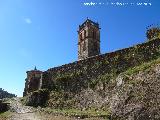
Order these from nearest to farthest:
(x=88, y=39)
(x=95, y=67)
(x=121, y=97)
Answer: (x=121, y=97) → (x=95, y=67) → (x=88, y=39)

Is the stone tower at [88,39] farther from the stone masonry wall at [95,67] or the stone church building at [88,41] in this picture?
the stone masonry wall at [95,67]

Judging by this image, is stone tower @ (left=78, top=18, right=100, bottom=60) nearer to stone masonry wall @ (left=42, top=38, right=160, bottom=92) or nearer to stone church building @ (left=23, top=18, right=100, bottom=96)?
stone church building @ (left=23, top=18, right=100, bottom=96)

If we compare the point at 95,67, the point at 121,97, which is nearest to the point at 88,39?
the point at 95,67

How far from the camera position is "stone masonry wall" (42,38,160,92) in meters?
29.3

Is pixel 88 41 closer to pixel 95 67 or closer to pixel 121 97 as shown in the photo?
pixel 95 67

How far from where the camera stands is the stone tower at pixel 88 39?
64556 mm

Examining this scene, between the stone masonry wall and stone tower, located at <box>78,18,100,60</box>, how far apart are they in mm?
23876

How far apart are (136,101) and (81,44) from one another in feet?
148

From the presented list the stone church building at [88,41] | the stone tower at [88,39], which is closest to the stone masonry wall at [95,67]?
the stone church building at [88,41]

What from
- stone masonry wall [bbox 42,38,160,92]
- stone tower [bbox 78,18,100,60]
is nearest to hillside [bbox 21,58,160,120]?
stone masonry wall [bbox 42,38,160,92]

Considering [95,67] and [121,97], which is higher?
[95,67]

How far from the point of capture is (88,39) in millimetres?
65000

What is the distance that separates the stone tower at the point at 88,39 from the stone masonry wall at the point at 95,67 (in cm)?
2388

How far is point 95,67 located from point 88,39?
3125 cm
